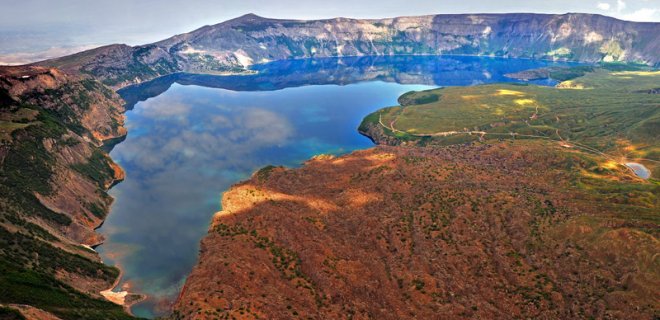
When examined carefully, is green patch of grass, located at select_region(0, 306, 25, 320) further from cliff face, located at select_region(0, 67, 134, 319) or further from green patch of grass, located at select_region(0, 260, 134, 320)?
cliff face, located at select_region(0, 67, 134, 319)

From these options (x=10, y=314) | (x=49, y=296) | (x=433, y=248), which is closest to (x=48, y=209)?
(x=49, y=296)

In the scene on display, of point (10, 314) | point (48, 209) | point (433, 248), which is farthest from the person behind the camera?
point (48, 209)

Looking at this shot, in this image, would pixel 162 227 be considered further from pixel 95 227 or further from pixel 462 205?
pixel 462 205

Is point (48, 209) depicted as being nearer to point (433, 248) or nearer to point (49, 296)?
point (49, 296)

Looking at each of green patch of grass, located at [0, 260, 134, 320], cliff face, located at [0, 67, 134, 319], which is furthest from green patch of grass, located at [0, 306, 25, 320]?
cliff face, located at [0, 67, 134, 319]

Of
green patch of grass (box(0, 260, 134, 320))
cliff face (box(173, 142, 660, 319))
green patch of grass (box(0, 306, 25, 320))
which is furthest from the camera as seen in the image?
cliff face (box(173, 142, 660, 319))

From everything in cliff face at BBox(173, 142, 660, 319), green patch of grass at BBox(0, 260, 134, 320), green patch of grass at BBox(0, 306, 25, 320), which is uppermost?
green patch of grass at BBox(0, 306, 25, 320)

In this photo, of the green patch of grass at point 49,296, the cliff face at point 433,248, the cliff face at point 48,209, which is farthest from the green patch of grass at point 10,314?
the cliff face at point 433,248
